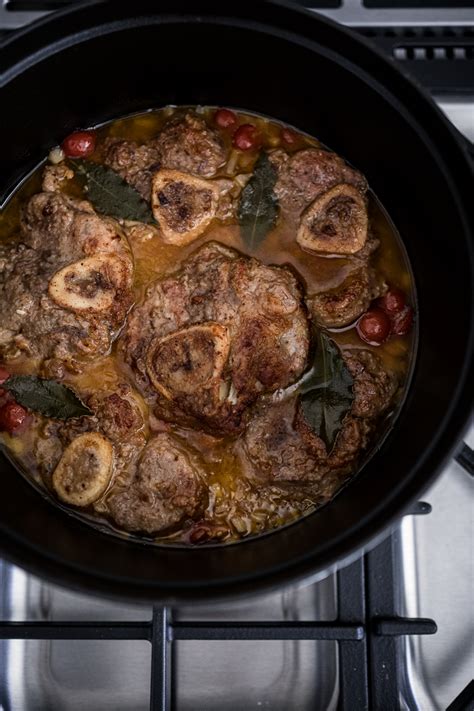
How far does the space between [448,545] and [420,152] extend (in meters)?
1.21

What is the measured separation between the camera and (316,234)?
2.27m

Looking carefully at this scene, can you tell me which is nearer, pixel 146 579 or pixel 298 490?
pixel 146 579

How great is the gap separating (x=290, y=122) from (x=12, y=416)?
4.23ft

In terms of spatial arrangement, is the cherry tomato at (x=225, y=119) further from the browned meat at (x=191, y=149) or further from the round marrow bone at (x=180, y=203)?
the round marrow bone at (x=180, y=203)

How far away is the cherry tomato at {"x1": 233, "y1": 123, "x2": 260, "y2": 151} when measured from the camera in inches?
94.3

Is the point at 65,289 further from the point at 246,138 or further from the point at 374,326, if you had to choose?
the point at 374,326

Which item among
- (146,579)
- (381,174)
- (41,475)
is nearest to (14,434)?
(41,475)

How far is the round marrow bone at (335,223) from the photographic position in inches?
88.8

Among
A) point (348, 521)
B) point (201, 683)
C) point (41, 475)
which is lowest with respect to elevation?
point (201, 683)

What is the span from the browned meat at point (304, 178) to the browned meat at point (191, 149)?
0.20 meters

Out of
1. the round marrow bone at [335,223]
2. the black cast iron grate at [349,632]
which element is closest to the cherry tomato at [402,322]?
the round marrow bone at [335,223]

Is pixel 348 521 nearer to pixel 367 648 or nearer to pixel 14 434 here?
pixel 367 648

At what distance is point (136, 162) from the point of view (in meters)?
2.34

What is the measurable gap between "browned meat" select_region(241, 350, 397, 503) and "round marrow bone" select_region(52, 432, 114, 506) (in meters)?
0.41
